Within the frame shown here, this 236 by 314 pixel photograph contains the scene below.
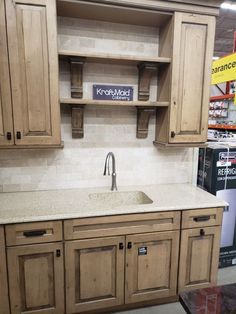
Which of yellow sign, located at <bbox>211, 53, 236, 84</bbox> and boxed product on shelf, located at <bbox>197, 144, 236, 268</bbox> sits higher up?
yellow sign, located at <bbox>211, 53, 236, 84</bbox>

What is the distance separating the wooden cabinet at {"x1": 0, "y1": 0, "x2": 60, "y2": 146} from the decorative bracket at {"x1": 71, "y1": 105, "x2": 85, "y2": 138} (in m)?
0.24

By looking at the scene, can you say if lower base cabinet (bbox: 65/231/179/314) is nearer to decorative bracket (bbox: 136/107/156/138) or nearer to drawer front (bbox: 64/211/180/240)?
drawer front (bbox: 64/211/180/240)

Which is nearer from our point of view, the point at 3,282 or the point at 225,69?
the point at 3,282

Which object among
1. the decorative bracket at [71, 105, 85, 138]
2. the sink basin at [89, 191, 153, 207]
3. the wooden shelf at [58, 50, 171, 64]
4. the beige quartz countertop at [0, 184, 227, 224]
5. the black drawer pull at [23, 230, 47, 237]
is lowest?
the black drawer pull at [23, 230, 47, 237]

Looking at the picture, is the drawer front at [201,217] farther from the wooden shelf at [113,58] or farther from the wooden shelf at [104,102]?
the wooden shelf at [113,58]

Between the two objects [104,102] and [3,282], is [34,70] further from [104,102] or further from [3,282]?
[3,282]

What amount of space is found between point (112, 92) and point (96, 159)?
2.14 ft

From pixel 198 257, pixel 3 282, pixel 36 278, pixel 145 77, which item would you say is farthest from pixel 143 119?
pixel 3 282

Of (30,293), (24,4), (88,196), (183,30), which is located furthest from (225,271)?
(24,4)

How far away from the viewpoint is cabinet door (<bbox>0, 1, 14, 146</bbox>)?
166 cm

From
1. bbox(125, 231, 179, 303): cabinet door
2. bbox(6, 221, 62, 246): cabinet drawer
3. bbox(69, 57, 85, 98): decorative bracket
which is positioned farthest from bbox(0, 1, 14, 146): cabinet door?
bbox(125, 231, 179, 303): cabinet door

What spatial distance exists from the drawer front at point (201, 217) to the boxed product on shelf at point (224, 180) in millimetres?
545

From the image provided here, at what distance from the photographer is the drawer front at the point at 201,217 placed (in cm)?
191

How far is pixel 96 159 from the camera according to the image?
2.29 metres
